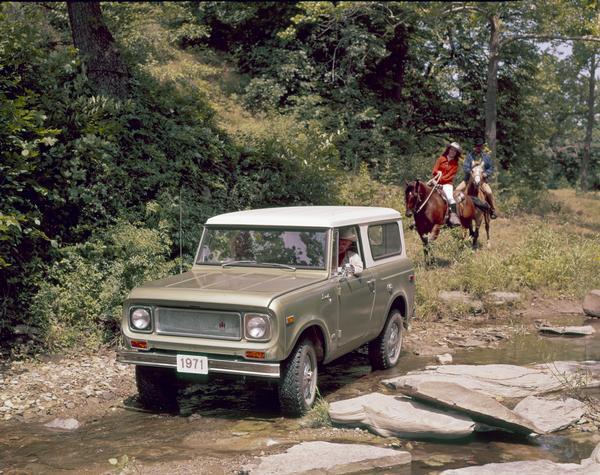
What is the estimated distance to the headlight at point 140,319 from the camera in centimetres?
733

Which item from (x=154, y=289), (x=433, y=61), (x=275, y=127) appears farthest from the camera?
(x=433, y=61)

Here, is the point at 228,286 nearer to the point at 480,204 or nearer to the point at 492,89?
the point at 480,204

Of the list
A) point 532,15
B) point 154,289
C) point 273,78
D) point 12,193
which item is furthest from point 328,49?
point 154,289

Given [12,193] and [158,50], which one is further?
[158,50]

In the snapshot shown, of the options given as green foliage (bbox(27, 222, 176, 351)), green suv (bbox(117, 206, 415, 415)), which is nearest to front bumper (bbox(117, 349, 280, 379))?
A: green suv (bbox(117, 206, 415, 415))

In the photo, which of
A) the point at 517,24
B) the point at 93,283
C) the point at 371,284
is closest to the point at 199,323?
the point at 371,284

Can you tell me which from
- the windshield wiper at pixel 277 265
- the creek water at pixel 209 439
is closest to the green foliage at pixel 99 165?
the creek water at pixel 209 439

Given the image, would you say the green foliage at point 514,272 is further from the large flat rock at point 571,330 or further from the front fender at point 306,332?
the front fender at point 306,332

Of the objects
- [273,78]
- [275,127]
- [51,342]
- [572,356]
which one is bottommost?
[572,356]

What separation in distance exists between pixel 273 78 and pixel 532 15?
9.44 m

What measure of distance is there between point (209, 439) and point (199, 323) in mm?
1122

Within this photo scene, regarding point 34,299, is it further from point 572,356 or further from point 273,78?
point 273,78

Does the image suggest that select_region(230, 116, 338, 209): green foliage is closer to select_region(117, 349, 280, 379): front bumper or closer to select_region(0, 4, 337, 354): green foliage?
select_region(0, 4, 337, 354): green foliage

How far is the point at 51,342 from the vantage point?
31.8 feet
